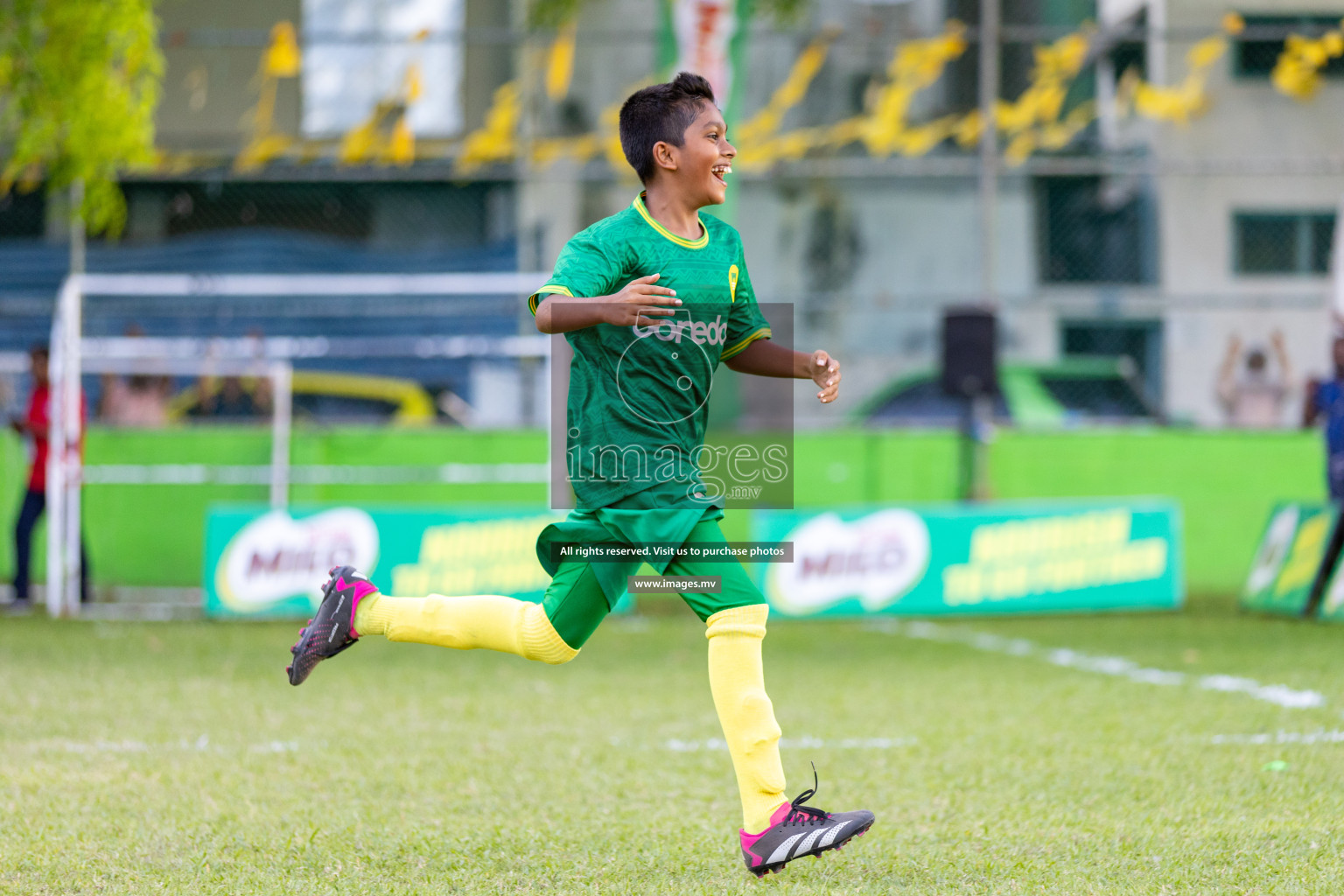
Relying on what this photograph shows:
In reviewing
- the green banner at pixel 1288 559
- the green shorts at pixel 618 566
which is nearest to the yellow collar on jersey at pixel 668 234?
the green shorts at pixel 618 566

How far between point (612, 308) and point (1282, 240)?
47.2 feet

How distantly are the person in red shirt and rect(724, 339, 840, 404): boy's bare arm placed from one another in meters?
8.62

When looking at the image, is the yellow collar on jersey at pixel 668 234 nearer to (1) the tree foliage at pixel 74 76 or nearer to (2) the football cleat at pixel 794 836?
(2) the football cleat at pixel 794 836

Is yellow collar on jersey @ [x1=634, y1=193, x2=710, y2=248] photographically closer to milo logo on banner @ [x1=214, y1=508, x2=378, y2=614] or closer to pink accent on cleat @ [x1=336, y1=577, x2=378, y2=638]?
pink accent on cleat @ [x1=336, y1=577, x2=378, y2=638]

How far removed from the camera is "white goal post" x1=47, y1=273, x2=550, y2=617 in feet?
35.9

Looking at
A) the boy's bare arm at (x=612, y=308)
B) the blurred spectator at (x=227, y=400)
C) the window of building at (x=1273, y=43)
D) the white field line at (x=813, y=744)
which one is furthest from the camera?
the window of building at (x=1273, y=43)

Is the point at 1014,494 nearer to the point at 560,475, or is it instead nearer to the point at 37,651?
the point at 560,475

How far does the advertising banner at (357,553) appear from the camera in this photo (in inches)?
420

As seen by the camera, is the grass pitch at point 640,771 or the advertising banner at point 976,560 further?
the advertising banner at point 976,560

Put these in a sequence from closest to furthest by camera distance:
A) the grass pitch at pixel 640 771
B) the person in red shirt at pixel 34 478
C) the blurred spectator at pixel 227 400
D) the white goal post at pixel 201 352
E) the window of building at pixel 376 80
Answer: the grass pitch at pixel 640 771
the white goal post at pixel 201 352
the person in red shirt at pixel 34 478
the blurred spectator at pixel 227 400
the window of building at pixel 376 80

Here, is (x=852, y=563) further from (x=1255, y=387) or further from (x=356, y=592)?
(x=356, y=592)

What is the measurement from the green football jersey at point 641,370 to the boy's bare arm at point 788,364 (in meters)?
0.24

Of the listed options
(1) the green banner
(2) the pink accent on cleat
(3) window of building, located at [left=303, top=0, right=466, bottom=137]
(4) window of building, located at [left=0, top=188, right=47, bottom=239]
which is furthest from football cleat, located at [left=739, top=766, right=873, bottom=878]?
(4) window of building, located at [left=0, top=188, right=47, bottom=239]

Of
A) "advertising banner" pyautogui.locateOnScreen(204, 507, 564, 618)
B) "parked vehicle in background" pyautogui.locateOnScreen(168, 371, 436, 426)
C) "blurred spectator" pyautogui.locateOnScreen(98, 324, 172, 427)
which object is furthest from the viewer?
"parked vehicle in background" pyautogui.locateOnScreen(168, 371, 436, 426)
